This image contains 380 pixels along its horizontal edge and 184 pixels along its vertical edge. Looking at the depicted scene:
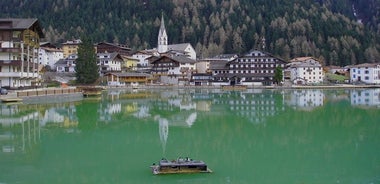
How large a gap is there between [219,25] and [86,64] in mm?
53816

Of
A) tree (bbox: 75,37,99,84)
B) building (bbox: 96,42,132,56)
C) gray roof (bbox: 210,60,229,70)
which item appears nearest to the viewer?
tree (bbox: 75,37,99,84)

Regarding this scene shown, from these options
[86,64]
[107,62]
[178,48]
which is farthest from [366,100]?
[178,48]

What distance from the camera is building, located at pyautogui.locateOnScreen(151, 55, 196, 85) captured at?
67.1m

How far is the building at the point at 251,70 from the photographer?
64250 mm

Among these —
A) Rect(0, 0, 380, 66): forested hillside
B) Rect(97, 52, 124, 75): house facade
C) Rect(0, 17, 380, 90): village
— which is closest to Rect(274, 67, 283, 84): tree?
Rect(0, 17, 380, 90): village

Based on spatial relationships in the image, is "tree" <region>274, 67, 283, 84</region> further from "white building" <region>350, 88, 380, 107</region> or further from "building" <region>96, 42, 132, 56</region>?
"building" <region>96, 42, 132, 56</region>

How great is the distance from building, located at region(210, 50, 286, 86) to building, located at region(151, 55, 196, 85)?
4234 mm

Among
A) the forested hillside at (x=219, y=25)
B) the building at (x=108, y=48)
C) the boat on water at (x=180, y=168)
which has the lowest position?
the boat on water at (x=180, y=168)

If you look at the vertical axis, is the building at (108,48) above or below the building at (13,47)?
above

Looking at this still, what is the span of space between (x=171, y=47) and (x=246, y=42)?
1525 cm

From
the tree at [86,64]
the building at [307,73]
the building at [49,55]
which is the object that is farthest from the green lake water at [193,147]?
the building at [49,55]

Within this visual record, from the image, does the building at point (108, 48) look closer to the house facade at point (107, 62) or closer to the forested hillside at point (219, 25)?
the house facade at point (107, 62)

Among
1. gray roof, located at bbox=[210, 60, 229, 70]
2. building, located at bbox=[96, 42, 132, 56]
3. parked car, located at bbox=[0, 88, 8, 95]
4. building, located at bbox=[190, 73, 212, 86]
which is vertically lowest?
parked car, located at bbox=[0, 88, 8, 95]

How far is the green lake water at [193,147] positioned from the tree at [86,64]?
26.3m
